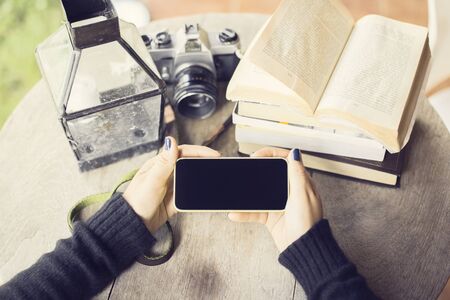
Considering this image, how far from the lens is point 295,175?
0.73 m

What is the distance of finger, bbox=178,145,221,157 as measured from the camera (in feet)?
2.55

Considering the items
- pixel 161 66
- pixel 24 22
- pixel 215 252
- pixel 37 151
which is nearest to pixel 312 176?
pixel 215 252

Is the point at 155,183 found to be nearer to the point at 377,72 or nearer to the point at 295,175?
the point at 295,175

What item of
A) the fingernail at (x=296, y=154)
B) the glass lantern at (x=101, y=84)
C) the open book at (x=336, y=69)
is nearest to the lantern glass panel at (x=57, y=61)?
the glass lantern at (x=101, y=84)

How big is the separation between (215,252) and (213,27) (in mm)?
522

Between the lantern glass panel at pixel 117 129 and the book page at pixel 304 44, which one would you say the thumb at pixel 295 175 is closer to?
the book page at pixel 304 44

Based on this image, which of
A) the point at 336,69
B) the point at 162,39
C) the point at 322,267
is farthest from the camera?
the point at 162,39

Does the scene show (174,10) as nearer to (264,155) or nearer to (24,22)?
(24,22)

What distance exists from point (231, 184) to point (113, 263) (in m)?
0.21

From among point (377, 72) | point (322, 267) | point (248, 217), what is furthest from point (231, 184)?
point (377, 72)

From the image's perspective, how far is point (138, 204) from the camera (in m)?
0.76

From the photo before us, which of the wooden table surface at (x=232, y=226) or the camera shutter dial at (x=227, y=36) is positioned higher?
the camera shutter dial at (x=227, y=36)

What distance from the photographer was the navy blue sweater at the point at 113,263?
0.68 m

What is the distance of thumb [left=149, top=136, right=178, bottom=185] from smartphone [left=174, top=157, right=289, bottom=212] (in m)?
0.02
